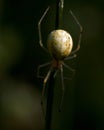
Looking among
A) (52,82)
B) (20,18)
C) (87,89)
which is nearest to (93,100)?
(87,89)

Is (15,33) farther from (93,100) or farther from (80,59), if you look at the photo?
(93,100)

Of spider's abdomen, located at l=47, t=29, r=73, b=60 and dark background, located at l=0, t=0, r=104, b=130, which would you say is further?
dark background, located at l=0, t=0, r=104, b=130

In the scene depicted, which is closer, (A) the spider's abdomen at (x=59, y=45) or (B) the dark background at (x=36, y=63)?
(A) the spider's abdomen at (x=59, y=45)

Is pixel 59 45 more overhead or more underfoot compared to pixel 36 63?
more overhead

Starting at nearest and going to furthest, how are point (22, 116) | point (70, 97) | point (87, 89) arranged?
point (70, 97) < point (87, 89) < point (22, 116)

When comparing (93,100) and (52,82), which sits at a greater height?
(52,82)

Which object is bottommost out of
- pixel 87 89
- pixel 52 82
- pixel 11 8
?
pixel 87 89

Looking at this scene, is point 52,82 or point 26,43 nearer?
point 52,82

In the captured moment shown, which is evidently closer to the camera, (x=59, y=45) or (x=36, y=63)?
(x=59, y=45)
